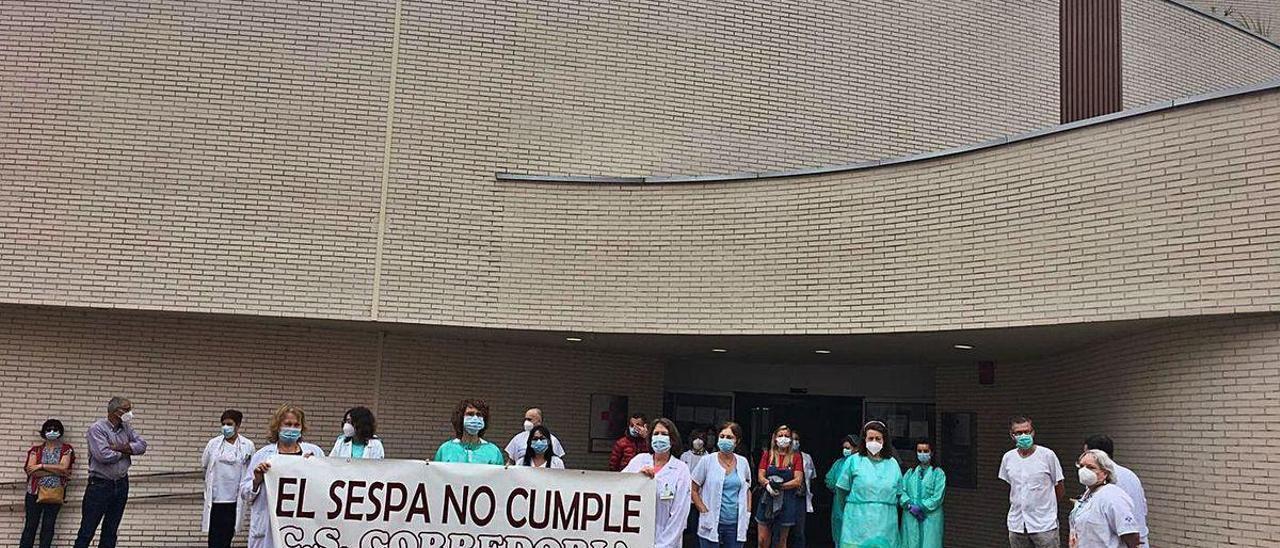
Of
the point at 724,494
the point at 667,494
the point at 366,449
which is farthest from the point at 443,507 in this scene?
the point at 724,494

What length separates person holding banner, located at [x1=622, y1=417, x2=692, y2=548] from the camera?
396 inches

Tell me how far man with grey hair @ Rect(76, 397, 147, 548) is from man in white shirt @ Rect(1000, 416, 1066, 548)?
9.48m

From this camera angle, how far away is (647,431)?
1355 cm

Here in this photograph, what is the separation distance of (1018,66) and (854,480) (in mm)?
8127

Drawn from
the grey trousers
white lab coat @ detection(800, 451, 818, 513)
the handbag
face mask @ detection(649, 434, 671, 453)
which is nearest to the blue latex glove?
white lab coat @ detection(800, 451, 818, 513)

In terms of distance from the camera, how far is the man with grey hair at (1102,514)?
855 cm

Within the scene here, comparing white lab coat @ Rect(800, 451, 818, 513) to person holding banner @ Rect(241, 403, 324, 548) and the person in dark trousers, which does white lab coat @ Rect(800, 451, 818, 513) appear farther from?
the person in dark trousers

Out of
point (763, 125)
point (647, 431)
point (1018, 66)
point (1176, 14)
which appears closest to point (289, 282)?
point (647, 431)

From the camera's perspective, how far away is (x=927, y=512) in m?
13.4

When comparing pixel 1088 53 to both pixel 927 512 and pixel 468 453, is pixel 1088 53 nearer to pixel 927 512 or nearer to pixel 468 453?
pixel 927 512

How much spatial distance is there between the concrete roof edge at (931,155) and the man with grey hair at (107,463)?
5250 millimetres

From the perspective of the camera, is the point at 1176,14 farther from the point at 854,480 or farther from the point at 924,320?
the point at 854,480

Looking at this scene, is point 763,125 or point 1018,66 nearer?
point 763,125

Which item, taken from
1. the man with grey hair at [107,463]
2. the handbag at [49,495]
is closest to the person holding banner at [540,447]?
the man with grey hair at [107,463]
